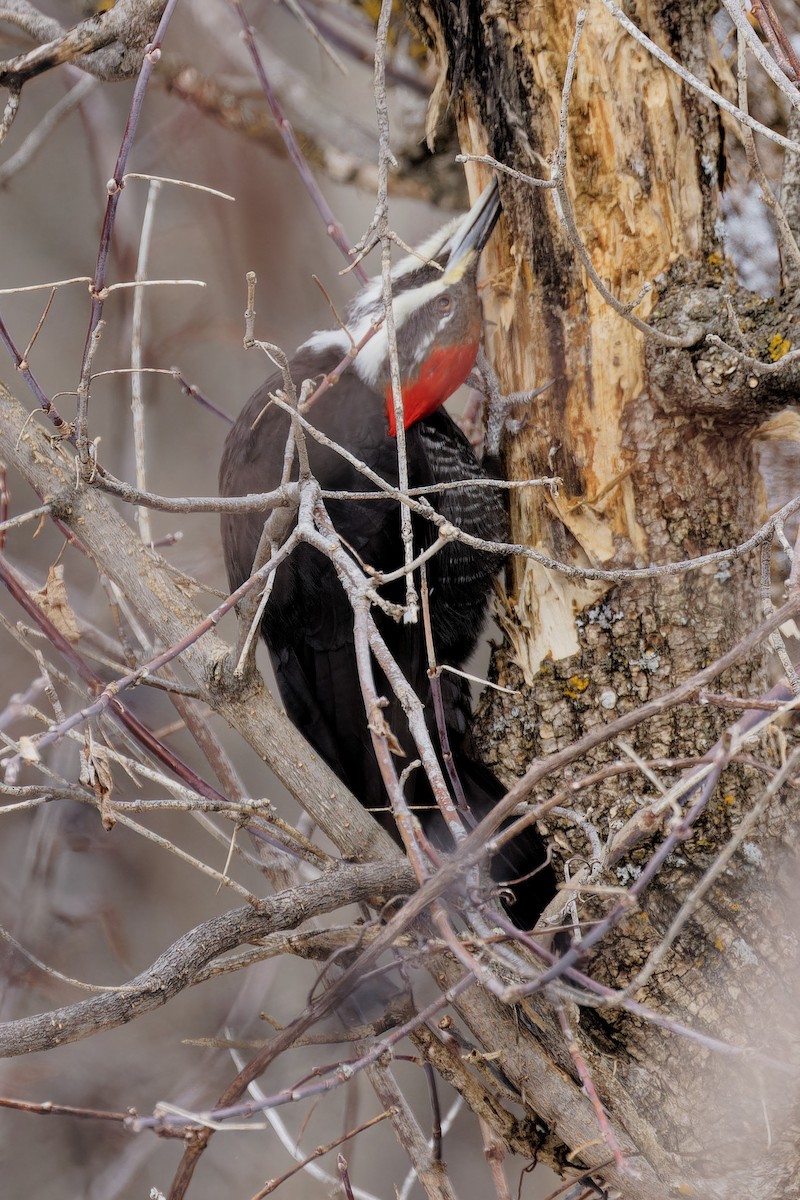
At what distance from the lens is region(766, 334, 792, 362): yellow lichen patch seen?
1.44 m

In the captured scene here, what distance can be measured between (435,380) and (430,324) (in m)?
0.12

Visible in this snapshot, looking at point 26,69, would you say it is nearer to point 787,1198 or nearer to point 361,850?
point 361,850

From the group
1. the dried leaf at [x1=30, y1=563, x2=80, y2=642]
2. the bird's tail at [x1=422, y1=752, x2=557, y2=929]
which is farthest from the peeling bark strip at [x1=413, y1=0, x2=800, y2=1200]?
the dried leaf at [x1=30, y1=563, x2=80, y2=642]

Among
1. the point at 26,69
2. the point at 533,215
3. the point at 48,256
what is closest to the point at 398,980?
the point at 533,215

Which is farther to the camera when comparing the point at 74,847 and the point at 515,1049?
the point at 74,847

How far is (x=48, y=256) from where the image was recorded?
362 centimetres

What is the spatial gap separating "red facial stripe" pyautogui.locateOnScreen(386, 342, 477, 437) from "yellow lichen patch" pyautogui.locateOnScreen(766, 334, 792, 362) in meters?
0.73

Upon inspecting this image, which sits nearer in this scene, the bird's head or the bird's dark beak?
the bird's dark beak

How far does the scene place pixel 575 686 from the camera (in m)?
1.70

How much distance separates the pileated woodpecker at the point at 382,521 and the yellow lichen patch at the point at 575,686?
29cm

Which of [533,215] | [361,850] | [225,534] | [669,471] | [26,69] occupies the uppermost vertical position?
[26,69]

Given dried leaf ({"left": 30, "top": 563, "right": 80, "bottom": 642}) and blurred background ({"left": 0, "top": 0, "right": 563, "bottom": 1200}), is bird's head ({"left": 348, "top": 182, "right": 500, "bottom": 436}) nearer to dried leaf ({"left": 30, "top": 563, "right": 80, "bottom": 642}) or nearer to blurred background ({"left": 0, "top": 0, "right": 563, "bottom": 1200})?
blurred background ({"left": 0, "top": 0, "right": 563, "bottom": 1200})

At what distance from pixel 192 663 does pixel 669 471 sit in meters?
0.83

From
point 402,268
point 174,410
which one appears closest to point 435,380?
point 402,268
